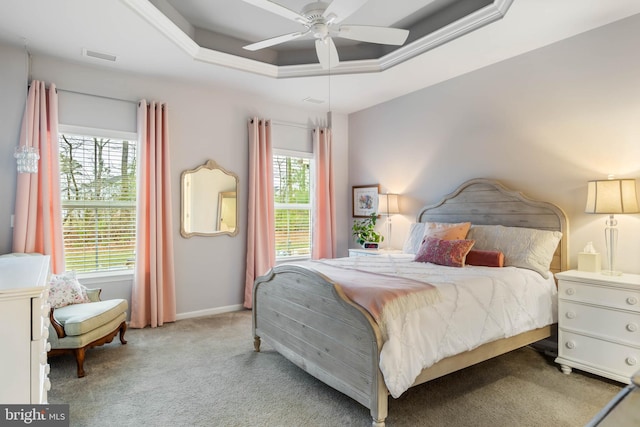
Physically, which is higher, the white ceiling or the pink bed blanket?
the white ceiling

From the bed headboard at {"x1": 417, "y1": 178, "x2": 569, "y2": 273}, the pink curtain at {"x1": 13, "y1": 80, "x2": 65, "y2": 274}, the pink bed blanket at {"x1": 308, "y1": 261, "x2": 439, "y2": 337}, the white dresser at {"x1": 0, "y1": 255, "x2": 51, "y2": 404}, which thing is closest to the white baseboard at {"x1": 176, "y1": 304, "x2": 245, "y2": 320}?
the pink curtain at {"x1": 13, "y1": 80, "x2": 65, "y2": 274}

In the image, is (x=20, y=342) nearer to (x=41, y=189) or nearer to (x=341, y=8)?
(x=341, y=8)

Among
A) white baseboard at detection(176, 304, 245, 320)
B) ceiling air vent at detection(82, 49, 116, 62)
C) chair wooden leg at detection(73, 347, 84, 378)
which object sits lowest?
white baseboard at detection(176, 304, 245, 320)

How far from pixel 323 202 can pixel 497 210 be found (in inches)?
96.6

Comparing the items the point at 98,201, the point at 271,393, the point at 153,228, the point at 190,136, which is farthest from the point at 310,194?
the point at 271,393

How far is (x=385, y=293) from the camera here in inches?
83.4

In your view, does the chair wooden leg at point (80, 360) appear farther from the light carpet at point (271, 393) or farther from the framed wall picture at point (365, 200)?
the framed wall picture at point (365, 200)

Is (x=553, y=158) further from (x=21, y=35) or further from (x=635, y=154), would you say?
(x=21, y=35)

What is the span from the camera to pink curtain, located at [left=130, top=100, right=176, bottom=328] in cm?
384

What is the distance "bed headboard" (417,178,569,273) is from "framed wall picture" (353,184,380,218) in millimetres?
975

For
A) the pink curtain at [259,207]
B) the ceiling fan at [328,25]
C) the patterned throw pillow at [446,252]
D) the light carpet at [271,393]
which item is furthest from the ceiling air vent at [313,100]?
the light carpet at [271,393]

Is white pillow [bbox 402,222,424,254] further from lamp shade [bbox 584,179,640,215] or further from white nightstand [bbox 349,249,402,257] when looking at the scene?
lamp shade [bbox 584,179,640,215]

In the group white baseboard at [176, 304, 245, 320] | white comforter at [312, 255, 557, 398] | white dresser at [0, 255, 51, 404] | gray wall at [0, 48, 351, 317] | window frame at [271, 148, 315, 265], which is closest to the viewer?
white dresser at [0, 255, 51, 404]

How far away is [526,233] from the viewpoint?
10.2 feet
